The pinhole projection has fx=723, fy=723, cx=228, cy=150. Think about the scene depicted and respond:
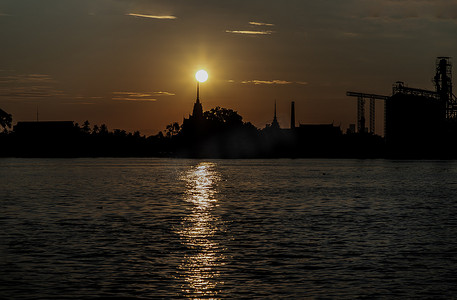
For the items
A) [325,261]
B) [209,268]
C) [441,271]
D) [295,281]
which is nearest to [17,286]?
[209,268]

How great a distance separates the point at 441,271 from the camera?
27.2 metres

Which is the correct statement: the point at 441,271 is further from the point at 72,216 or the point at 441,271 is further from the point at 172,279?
the point at 72,216

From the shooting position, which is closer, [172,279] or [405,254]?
[172,279]

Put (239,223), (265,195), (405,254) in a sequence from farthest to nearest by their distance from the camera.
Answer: (265,195) → (239,223) → (405,254)

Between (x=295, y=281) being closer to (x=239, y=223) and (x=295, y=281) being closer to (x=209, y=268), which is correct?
(x=209, y=268)

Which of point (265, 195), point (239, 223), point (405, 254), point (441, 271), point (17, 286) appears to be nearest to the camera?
point (17, 286)

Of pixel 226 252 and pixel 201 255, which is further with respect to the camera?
pixel 226 252

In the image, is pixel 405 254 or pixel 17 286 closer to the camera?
pixel 17 286

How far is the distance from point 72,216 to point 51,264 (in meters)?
21.8

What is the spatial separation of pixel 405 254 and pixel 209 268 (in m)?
9.30

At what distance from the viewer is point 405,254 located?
104 feet

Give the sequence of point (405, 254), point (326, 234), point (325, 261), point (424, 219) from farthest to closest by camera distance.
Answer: point (424, 219)
point (326, 234)
point (405, 254)
point (325, 261)

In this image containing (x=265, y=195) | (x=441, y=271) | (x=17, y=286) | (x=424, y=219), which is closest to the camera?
(x=17, y=286)

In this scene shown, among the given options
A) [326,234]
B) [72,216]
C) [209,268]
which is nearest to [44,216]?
[72,216]
